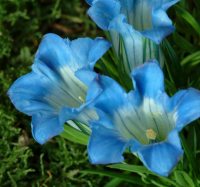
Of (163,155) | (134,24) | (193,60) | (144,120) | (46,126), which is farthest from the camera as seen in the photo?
(193,60)

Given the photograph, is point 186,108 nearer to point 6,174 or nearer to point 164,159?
point 164,159

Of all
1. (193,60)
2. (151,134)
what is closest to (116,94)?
(151,134)

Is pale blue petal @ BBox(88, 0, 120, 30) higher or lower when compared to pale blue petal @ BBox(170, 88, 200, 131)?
higher

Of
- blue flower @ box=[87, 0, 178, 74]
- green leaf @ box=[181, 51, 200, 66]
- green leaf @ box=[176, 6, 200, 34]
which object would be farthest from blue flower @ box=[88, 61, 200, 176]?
green leaf @ box=[176, 6, 200, 34]

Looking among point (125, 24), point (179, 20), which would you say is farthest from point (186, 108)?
point (179, 20)

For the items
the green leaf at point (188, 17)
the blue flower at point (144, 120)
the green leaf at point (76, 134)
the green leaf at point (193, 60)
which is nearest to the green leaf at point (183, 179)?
the blue flower at point (144, 120)

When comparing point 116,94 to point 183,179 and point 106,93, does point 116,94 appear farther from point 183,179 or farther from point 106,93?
point 183,179

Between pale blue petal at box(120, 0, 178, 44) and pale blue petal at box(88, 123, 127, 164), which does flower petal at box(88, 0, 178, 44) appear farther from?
pale blue petal at box(88, 123, 127, 164)
